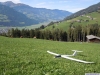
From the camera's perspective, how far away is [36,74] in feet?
40.8

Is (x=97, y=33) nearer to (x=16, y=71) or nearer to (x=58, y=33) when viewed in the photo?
(x=58, y=33)

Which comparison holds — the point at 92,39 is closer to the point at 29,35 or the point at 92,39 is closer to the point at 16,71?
the point at 29,35

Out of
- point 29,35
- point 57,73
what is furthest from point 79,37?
point 57,73

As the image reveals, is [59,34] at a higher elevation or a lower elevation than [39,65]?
higher

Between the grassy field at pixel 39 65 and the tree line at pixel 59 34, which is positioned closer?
the grassy field at pixel 39 65

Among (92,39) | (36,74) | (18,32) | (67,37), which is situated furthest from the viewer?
(67,37)

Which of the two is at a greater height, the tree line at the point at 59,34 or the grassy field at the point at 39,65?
the tree line at the point at 59,34

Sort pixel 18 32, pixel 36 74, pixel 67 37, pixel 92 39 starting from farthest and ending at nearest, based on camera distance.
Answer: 1. pixel 67 37
2. pixel 18 32
3. pixel 92 39
4. pixel 36 74

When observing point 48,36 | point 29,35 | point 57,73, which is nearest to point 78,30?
point 48,36

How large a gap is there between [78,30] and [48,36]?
29.1 metres

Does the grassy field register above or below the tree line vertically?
below

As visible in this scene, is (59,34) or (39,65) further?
(59,34)

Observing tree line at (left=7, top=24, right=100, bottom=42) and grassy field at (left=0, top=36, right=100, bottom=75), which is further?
tree line at (left=7, top=24, right=100, bottom=42)

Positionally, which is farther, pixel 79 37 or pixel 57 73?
pixel 79 37
